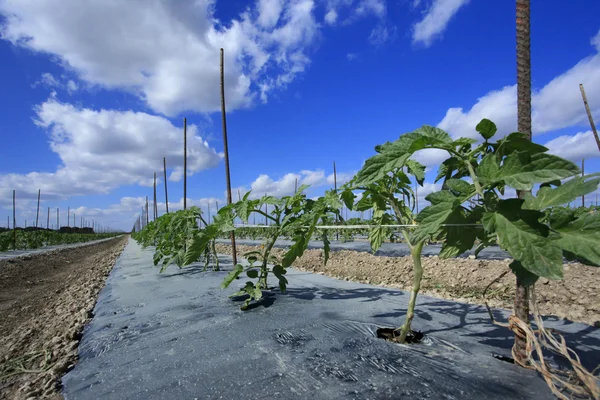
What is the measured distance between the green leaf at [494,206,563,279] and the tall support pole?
38 cm

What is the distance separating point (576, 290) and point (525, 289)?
2.50 m

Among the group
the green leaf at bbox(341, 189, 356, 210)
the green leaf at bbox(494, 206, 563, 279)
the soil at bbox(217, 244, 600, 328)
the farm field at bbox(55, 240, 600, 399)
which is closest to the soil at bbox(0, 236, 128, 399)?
the farm field at bbox(55, 240, 600, 399)

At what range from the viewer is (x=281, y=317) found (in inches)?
91.3

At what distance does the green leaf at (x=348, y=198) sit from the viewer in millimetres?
1937

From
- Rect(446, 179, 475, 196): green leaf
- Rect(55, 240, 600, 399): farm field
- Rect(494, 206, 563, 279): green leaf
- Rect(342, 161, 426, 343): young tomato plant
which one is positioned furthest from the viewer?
Rect(342, 161, 426, 343): young tomato plant

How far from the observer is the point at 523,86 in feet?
4.49

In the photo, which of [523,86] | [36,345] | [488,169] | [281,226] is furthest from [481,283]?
[36,345]

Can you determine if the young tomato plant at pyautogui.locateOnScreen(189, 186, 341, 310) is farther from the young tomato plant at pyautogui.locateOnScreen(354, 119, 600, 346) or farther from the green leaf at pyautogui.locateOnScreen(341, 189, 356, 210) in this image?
the young tomato plant at pyautogui.locateOnScreen(354, 119, 600, 346)

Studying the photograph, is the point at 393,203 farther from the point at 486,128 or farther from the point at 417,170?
the point at 486,128

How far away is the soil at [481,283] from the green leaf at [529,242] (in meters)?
1.58

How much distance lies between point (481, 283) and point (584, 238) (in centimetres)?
349

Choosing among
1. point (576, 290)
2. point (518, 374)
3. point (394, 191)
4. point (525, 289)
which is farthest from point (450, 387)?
point (576, 290)

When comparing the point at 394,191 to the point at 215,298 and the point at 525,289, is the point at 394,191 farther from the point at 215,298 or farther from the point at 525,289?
the point at 215,298

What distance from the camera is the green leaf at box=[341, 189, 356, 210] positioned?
6.35 feet
